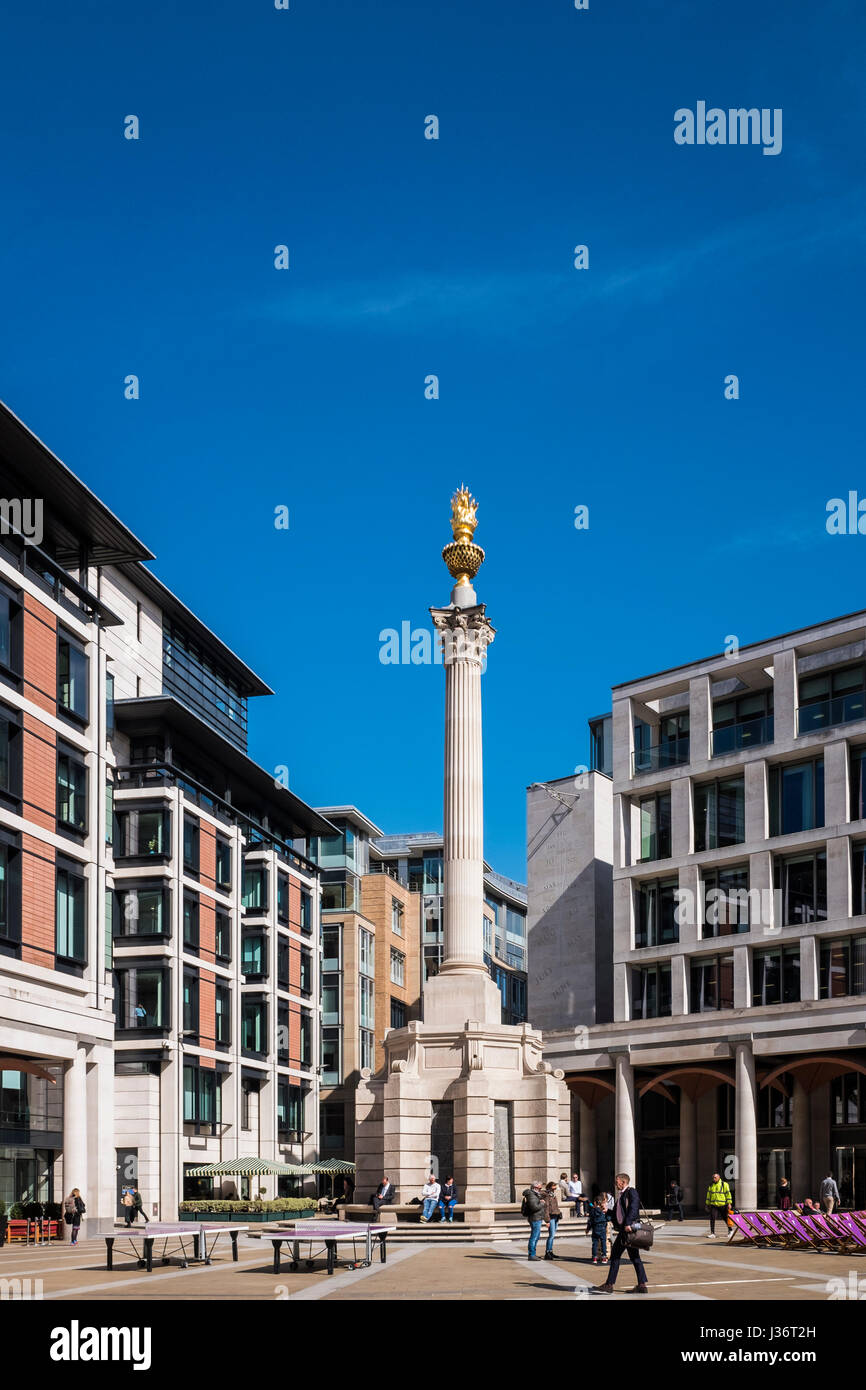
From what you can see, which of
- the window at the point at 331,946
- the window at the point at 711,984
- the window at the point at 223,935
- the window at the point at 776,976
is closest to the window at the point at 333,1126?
the window at the point at 331,946

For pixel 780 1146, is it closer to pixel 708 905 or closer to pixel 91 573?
pixel 708 905

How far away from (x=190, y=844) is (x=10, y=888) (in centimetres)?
2868

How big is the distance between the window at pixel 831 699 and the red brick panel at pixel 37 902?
3198 centimetres

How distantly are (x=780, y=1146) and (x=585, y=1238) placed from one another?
28.3 meters

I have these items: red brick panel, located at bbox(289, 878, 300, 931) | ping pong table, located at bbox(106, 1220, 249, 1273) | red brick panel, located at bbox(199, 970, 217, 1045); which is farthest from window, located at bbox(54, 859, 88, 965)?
red brick panel, located at bbox(289, 878, 300, 931)

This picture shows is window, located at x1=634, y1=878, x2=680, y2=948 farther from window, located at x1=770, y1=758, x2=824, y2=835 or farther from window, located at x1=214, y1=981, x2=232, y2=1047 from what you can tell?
window, located at x1=214, y1=981, x2=232, y2=1047

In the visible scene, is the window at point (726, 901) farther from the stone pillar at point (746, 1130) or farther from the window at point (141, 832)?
the window at point (141, 832)

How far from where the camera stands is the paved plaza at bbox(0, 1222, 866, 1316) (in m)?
25.0

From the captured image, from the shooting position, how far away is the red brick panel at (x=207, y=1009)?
77000 mm

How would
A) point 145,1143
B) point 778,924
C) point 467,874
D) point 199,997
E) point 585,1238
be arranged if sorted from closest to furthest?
1. point 585,1238
2. point 467,874
3. point 778,924
4. point 145,1143
5. point 199,997

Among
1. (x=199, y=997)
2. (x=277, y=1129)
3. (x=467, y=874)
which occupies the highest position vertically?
(x=467, y=874)

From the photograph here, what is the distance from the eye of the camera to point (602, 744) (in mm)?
88312

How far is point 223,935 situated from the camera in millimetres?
82188
